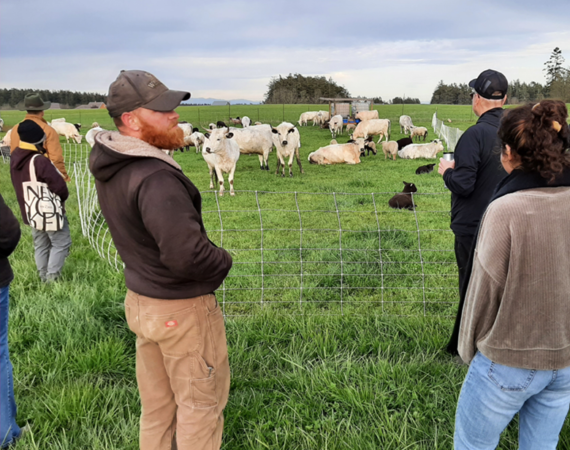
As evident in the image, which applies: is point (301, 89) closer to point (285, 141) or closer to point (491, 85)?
point (285, 141)

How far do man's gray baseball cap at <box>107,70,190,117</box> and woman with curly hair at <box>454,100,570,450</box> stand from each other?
1.40 m

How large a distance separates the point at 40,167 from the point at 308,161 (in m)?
13.2

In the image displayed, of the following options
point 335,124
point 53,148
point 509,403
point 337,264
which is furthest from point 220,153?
point 335,124

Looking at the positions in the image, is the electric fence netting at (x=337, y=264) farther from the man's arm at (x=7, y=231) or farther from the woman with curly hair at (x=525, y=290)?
the woman with curly hair at (x=525, y=290)

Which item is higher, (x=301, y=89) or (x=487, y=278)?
(x=301, y=89)

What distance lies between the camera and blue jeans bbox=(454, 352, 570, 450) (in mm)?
1689

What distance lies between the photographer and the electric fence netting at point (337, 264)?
15.0ft

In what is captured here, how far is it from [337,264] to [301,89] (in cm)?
8384

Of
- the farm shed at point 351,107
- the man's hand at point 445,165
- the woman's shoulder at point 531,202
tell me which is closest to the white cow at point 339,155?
the man's hand at point 445,165

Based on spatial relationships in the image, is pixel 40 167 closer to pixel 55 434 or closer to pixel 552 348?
pixel 55 434

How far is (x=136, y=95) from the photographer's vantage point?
6.05ft

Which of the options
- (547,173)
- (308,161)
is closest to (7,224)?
(547,173)

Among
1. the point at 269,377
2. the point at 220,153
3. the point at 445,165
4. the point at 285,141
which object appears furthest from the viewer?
the point at 285,141

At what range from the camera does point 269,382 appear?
3086 mm
